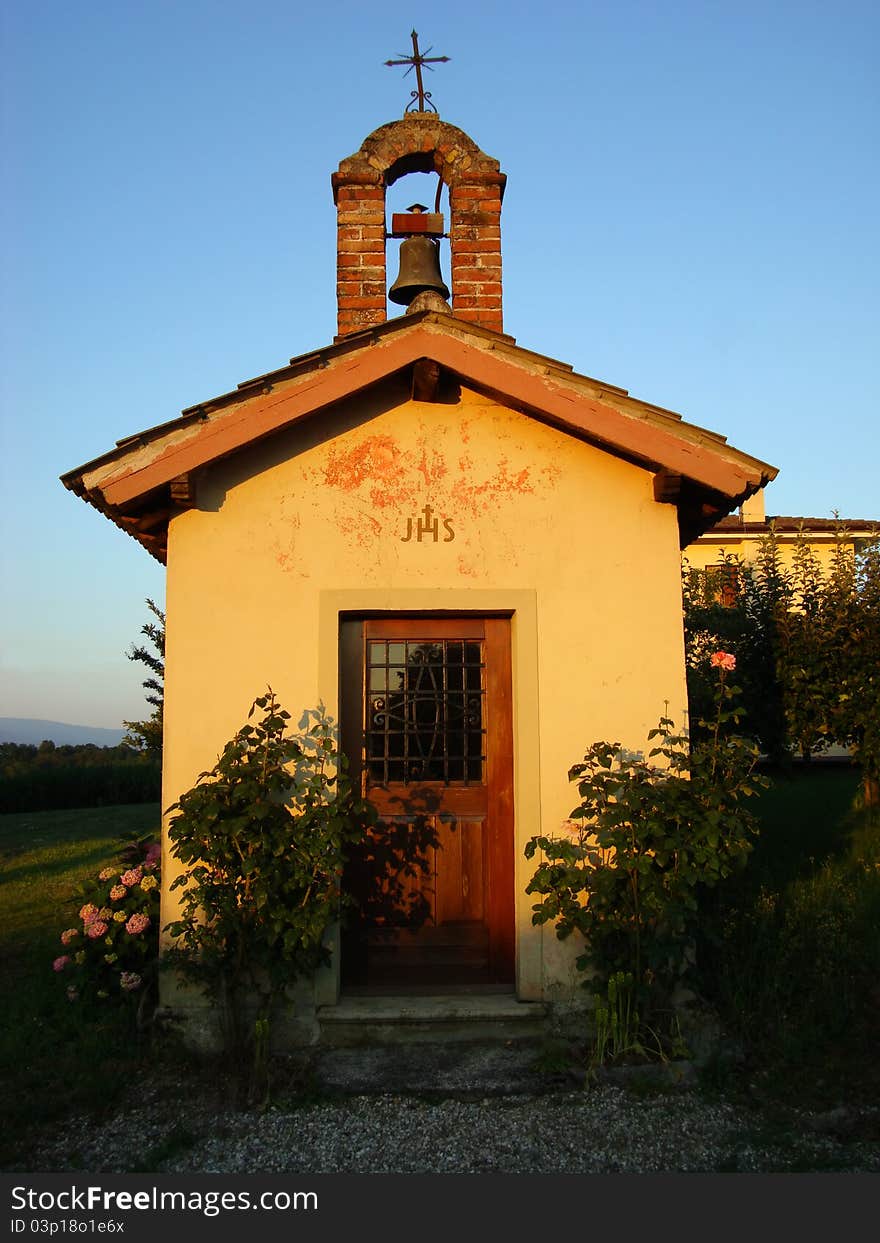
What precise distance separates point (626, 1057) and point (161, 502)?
3.99 m

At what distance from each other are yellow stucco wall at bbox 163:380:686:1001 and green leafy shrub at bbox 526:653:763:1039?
1.01ft

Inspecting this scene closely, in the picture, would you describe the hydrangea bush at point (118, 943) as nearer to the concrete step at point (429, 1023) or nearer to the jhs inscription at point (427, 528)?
the concrete step at point (429, 1023)

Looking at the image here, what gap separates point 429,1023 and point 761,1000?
1831 mm

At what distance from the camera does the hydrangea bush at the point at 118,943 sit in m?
5.52

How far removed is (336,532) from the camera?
563 centimetres

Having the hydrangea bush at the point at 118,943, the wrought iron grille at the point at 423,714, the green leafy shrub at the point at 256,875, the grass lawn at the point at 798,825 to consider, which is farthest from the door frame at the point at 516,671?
the grass lawn at the point at 798,825

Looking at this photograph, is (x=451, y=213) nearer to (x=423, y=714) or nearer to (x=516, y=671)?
(x=516, y=671)

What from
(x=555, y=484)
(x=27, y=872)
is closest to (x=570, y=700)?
(x=555, y=484)

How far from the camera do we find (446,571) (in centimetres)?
564

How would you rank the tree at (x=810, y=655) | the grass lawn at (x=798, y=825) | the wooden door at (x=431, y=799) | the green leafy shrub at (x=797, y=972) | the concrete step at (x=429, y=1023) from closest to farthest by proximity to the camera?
the green leafy shrub at (x=797, y=972) → the concrete step at (x=429, y=1023) → the wooden door at (x=431, y=799) → the grass lawn at (x=798, y=825) → the tree at (x=810, y=655)

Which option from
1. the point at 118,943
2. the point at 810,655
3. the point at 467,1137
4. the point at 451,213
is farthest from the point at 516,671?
the point at 810,655

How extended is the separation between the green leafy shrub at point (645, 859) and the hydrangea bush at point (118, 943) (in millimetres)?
2294

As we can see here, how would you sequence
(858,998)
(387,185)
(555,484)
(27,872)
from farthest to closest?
(27,872), (387,185), (555,484), (858,998)

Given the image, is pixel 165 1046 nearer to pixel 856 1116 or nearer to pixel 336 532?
pixel 336 532
